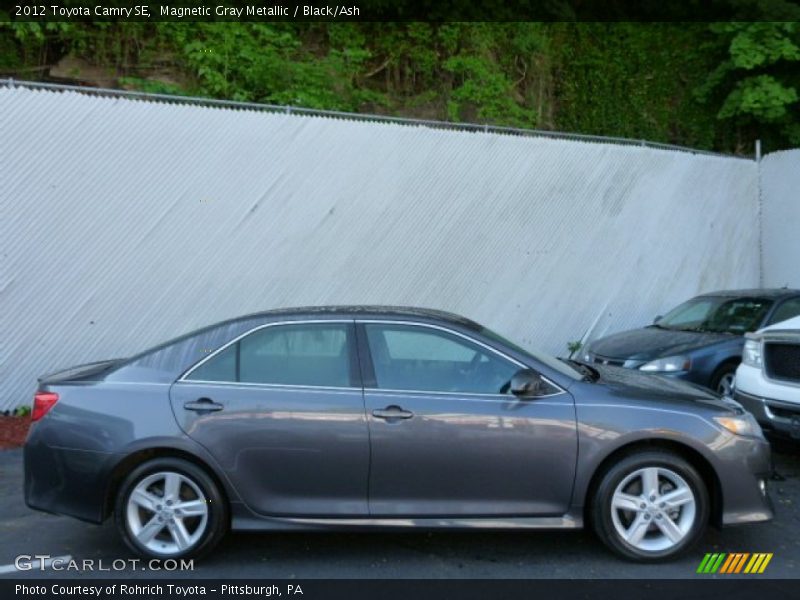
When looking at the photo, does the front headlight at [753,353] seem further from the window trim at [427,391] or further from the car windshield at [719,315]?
the window trim at [427,391]

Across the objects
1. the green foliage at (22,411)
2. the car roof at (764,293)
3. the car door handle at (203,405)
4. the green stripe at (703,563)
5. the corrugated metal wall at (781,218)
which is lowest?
the green stripe at (703,563)

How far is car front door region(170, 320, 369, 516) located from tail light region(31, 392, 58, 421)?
2.39 feet

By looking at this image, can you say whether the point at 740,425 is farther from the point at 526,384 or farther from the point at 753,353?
the point at 753,353

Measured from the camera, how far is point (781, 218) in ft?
41.9

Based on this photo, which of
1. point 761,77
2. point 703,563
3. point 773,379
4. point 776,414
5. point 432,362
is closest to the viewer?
point 703,563

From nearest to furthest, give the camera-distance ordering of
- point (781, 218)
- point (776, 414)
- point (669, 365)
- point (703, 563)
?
point (703, 563), point (776, 414), point (669, 365), point (781, 218)

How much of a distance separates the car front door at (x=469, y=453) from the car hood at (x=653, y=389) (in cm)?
41

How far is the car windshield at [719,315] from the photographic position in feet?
28.5

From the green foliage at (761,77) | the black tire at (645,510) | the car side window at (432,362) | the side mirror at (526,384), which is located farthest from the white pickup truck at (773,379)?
the green foliage at (761,77)

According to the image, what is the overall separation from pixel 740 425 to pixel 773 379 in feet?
6.31

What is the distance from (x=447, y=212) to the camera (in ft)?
33.8

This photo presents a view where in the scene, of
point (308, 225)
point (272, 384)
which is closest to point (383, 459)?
point (272, 384)

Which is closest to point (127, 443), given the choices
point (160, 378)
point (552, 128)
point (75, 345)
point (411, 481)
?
point (160, 378)

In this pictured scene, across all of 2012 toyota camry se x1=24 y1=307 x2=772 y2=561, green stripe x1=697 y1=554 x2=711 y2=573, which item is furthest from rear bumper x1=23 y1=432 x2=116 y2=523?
green stripe x1=697 y1=554 x2=711 y2=573
